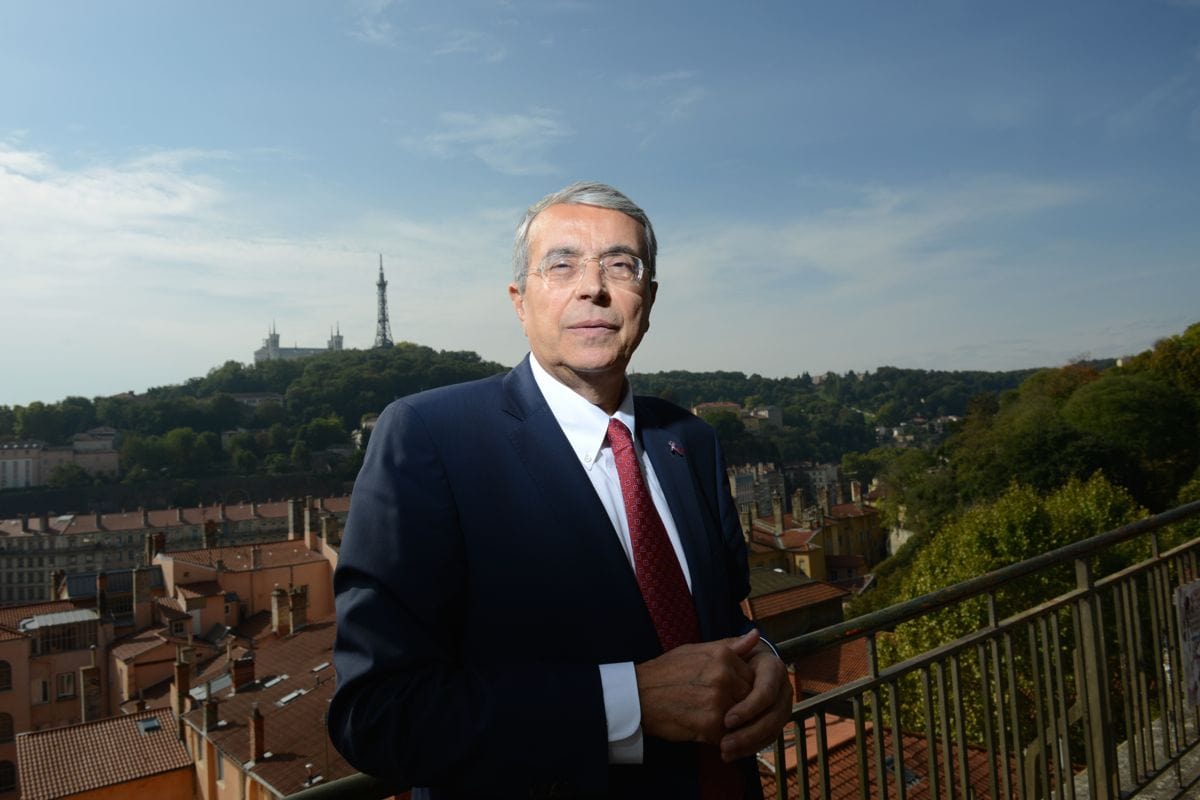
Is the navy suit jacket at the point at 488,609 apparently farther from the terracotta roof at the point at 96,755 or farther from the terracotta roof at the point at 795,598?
the terracotta roof at the point at 795,598

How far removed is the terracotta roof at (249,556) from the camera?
3472cm

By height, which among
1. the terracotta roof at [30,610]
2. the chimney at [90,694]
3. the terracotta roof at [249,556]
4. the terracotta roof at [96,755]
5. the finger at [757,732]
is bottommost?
the chimney at [90,694]

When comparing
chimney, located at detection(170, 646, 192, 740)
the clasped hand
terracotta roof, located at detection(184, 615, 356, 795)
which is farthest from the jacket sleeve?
chimney, located at detection(170, 646, 192, 740)

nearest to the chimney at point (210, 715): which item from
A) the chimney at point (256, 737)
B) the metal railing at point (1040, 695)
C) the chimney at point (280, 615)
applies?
the chimney at point (256, 737)

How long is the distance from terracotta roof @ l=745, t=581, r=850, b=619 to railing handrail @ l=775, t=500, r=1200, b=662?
22.1 metres

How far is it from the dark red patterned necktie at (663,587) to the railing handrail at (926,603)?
0.89ft

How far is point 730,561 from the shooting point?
1898mm

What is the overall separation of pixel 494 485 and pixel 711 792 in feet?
2.38

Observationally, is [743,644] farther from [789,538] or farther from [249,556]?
[789,538]

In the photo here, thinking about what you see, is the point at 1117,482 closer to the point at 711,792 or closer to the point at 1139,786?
the point at 1139,786

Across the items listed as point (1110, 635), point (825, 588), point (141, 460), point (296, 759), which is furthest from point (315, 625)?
point (141, 460)

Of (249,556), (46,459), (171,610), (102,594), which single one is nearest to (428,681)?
(171,610)

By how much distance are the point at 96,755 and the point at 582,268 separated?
21.4 m

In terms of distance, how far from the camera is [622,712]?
1369 mm
